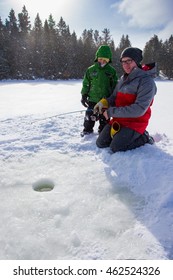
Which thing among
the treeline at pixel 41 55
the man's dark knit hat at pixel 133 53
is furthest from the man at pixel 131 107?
the treeline at pixel 41 55

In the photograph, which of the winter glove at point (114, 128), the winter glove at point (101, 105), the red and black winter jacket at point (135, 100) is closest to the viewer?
the red and black winter jacket at point (135, 100)

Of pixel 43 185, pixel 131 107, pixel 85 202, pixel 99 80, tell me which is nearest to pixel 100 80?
pixel 99 80

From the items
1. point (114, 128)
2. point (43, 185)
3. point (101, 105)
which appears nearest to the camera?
point (43, 185)

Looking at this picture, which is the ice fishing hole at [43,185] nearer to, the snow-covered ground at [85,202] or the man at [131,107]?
the snow-covered ground at [85,202]

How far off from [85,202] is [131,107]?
67.2 inches

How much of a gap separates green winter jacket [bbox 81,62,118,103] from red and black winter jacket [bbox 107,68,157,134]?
0.77 metres

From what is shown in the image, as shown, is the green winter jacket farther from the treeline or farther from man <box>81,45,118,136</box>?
the treeline

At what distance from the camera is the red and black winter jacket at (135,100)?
3.80 m

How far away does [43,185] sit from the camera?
3291 mm

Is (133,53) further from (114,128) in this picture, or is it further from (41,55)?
(41,55)

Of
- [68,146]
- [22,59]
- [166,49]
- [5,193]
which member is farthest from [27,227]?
[166,49]

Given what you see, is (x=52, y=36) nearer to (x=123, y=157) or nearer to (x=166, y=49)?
(x=166, y=49)

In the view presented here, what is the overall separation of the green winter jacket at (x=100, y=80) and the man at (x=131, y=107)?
2.39 feet

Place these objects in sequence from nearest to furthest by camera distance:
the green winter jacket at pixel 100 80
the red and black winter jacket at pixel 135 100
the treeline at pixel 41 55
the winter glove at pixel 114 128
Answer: the red and black winter jacket at pixel 135 100
the winter glove at pixel 114 128
the green winter jacket at pixel 100 80
the treeline at pixel 41 55
